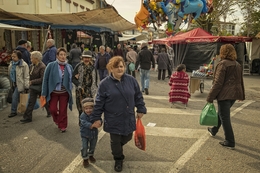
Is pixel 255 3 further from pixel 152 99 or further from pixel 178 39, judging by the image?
pixel 152 99

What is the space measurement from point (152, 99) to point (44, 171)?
5.26m

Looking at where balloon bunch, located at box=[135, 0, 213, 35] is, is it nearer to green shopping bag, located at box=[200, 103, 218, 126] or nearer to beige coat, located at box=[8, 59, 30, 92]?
beige coat, located at box=[8, 59, 30, 92]

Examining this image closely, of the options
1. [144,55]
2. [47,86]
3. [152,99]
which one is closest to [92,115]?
[47,86]

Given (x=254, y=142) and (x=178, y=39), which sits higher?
(x=178, y=39)

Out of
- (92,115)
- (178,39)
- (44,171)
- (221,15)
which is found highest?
(221,15)

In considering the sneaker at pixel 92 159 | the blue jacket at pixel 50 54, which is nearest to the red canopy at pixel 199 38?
the blue jacket at pixel 50 54

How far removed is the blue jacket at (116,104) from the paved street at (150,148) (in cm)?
69

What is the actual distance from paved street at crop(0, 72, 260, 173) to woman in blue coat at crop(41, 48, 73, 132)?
1.44 feet

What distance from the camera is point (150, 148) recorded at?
4.38 meters

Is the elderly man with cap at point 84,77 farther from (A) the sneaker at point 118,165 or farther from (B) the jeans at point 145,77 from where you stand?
(B) the jeans at point 145,77

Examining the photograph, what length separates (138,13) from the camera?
29.6ft

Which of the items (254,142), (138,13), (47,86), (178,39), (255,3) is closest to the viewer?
(254,142)

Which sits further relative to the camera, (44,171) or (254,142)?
(254,142)

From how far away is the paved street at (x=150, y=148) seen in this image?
12.1 feet
